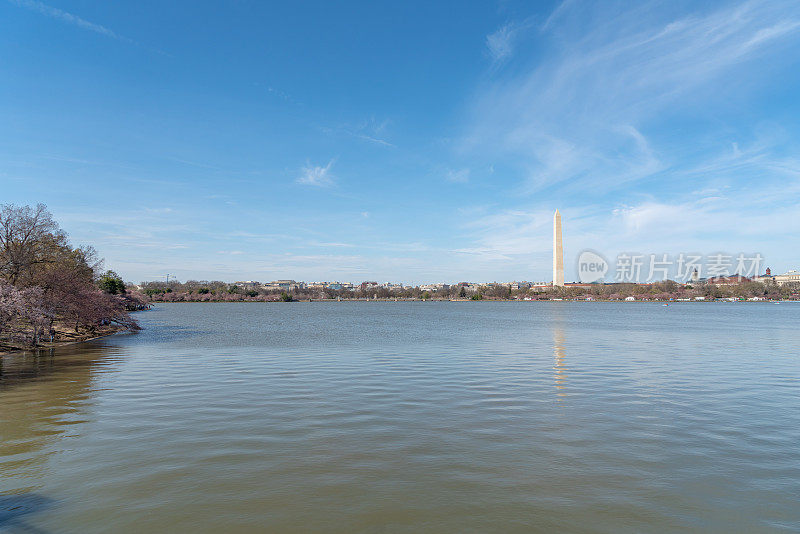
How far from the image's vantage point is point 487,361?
2608 centimetres

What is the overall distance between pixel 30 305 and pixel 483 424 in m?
31.4

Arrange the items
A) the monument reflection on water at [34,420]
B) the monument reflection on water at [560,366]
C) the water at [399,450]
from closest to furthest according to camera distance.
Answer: the water at [399,450]
the monument reflection on water at [34,420]
the monument reflection on water at [560,366]

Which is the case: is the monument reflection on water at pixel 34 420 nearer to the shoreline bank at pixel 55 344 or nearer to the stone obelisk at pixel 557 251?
the shoreline bank at pixel 55 344

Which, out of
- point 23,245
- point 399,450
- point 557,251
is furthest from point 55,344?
point 557,251

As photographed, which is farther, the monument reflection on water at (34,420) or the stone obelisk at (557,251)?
the stone obelisk at (557,251)

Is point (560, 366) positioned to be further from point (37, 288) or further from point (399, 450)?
point (37, 288)

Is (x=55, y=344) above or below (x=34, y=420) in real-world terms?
below

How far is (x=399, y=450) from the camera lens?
10.6 metres

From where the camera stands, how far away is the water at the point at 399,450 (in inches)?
295

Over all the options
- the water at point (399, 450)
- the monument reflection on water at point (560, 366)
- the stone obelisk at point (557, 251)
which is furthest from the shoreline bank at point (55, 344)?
the stone obelisk at point (557, 251)

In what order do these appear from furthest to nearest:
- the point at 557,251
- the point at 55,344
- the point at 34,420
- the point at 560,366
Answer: the point at 557,251 → the point at 55,344 → the point at 560,366 → the point at 34,420

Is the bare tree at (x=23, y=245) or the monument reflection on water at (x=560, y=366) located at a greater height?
the bare tree at (x=23, y=245)

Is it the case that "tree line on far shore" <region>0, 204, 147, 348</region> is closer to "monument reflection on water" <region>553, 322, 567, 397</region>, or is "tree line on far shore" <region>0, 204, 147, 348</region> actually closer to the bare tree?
the bare tree

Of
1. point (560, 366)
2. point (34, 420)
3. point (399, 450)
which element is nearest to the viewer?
point (399, 450)
